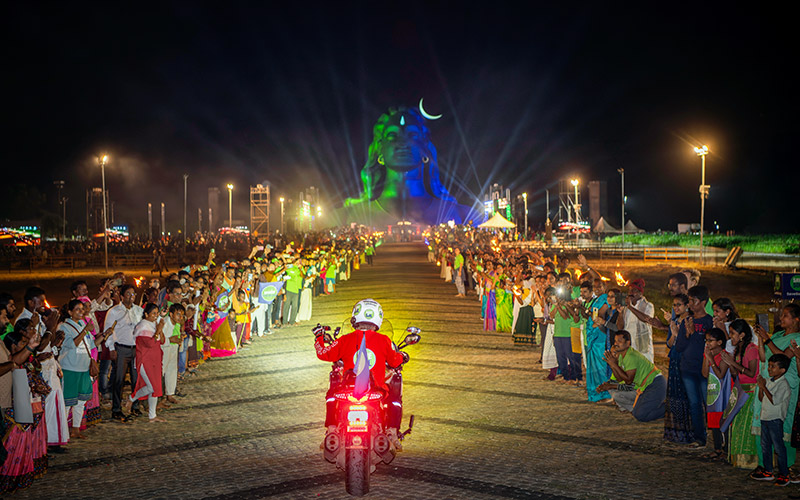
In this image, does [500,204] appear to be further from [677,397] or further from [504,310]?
[677,397]

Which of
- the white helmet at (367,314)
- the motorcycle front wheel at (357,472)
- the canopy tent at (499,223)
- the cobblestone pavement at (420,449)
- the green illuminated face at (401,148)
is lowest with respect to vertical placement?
the cobblestone pavement at (420,449)

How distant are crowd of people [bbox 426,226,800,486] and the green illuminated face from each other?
9218 cm

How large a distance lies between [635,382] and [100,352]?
6612 mm

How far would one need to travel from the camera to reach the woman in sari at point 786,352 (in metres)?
5.87

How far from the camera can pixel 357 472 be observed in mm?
5418

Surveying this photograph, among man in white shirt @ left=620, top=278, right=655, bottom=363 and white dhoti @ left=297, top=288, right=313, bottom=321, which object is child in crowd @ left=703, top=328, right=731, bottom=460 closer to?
man in white shirt @ left=620, top=278, right=655, bottom=363

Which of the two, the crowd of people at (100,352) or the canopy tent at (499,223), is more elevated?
the canopy tent at (499,223)

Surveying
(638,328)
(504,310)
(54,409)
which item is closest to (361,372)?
(54,409)

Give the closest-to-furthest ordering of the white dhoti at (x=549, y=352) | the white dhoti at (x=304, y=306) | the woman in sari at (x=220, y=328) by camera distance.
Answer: the white dhoti at (x=549, y=352)
the woman in sari at (x=220, y=328)
the white dhoti at (x=304, y=306)

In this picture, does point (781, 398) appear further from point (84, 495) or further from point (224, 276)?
point (224, 276)

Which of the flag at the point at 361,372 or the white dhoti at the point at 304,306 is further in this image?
the white dhoti at the point at 304,306

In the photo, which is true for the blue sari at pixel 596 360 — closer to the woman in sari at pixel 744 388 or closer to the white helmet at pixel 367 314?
the woman in sari at pixel 744 388

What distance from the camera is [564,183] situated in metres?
84.1

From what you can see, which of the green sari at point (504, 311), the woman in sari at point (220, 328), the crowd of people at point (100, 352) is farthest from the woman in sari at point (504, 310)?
the woman in sari at point (220, 328)
